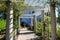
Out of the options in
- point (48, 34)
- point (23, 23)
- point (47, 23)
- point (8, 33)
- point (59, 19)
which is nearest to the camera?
point (8, 33)

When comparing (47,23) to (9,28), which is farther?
(47,23)

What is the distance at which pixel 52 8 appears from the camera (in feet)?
28.4

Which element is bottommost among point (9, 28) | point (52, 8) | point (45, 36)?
point (45, 36)

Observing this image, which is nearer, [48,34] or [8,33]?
[8,33]

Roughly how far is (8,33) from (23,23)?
30027 millimetres

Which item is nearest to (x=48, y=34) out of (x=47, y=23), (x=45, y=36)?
(x=45, y=36)

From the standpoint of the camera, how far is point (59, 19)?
10133 millimetres

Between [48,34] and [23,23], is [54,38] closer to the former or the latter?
[48,34]

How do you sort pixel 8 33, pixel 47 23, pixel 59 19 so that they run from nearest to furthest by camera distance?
pixel 8 33 → pixel 59 19 → pixel 47 23

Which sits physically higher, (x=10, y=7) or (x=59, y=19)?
(x=10, y=7)

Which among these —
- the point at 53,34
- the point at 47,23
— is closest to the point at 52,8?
the point at 53,34

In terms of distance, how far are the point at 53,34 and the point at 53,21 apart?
0.69m

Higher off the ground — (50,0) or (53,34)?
(50,0)

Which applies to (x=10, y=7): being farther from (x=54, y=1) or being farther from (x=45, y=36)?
(x=45, y=36)
